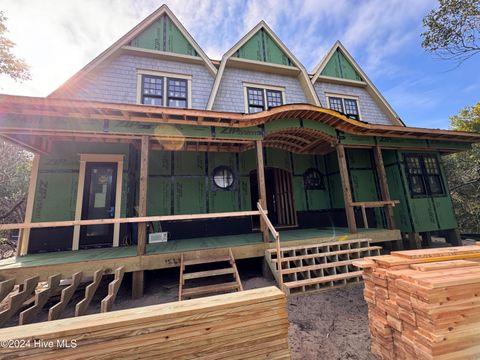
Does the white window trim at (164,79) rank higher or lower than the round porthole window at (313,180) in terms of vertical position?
higher

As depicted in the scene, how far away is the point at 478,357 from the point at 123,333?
11.8ft

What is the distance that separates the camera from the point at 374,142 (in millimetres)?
7719

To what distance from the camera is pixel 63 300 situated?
3674 mm

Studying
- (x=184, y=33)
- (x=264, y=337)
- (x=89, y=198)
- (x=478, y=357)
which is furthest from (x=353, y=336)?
(x=184, y=33)

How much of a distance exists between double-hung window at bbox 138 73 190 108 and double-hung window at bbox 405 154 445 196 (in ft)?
31.8

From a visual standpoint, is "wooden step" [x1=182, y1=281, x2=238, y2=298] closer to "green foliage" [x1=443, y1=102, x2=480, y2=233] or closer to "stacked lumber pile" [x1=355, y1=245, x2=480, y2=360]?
"stacked lumber pile" [x1=355, y1=245, x2=480, y2=360]

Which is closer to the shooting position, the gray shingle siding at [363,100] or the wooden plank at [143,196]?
the wooden plank at [143,196]

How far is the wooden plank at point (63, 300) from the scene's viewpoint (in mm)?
3375

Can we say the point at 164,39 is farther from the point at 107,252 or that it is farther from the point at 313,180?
the point at 313,180

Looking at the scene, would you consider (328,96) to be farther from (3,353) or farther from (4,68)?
(4,68)

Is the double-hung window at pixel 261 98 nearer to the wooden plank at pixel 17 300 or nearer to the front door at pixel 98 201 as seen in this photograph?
the front door at pixel 98 201

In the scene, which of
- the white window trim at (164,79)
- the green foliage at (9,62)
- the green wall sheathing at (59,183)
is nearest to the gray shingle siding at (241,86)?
the white window trim at (164,79)

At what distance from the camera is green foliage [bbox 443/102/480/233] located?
1234cm

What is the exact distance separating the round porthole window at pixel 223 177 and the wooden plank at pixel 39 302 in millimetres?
5346
